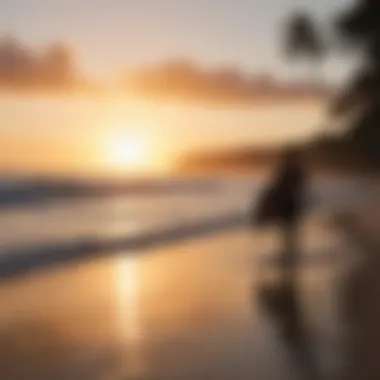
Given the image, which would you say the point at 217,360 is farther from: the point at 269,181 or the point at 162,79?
the point at 162,79

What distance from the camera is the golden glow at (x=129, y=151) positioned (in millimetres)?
1245

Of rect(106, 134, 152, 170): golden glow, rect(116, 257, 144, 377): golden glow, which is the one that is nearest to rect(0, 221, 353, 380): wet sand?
rect(116, 257, 144, 377): golden glow

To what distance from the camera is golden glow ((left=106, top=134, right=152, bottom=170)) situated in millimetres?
1245

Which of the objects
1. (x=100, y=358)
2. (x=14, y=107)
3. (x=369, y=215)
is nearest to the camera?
(x=100, y=358)

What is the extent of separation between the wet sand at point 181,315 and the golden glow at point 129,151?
0.65 ft

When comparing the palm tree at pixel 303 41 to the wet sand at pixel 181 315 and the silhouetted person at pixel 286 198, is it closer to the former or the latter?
the silhouetted person at pixel 286 198

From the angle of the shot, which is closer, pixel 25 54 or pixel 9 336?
pixel 9 336

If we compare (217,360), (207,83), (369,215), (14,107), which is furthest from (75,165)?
(369,215)

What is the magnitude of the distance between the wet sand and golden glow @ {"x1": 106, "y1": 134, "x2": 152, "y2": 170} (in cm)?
20

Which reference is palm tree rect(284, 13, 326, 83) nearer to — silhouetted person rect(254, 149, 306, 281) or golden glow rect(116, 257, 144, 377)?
silhouetted person rect(254, 149, 306, 281)

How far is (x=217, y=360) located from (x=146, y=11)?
22.4 inches

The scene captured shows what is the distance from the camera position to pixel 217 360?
41.2 inches

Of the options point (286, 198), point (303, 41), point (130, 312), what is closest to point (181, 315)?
point (130, 312)

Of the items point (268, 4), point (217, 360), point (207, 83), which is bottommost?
point (217, 360)
